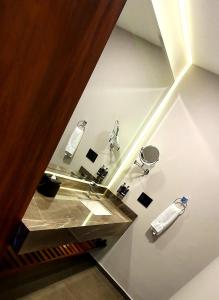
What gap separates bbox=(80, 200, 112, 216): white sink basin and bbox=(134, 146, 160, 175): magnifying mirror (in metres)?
0.55

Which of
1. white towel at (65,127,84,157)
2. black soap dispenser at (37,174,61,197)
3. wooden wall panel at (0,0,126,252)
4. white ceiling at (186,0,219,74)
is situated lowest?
black soap dispenser at (37,174,61,197)

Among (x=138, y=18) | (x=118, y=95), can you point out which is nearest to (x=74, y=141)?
(x=118, y=95)

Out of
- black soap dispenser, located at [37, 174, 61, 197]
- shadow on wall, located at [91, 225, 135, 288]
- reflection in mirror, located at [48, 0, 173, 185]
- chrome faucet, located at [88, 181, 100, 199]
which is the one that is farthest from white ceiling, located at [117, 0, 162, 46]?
shadow on wall, located at [91, 225, 135, 288]

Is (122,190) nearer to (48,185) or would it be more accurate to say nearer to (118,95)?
(118,95)

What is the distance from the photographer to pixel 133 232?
274 cm

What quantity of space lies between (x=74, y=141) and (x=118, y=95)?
60 centimetres

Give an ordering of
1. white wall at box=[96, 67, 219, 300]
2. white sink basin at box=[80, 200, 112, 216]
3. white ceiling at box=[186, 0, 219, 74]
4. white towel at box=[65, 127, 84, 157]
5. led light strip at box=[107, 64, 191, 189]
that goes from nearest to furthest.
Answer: white ceiling at box=[186, 0, 219, 74], white towel at box=[65, 127, 84, 157], white sink basin at box=[80, 200, 112, 216], white wall at box=[96, 67, 219, 300], led light strip at box=[107, 64, 191, 189]

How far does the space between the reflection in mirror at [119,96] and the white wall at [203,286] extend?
123 centimetres

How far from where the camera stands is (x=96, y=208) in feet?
7.74

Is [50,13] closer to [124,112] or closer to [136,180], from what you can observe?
[124,112]

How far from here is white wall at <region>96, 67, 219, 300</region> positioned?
242 centimetres

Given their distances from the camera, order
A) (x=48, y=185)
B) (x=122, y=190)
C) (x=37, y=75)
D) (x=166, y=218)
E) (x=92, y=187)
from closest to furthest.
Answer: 1. (x=37, y=75)
2. (x=48, y=185)
3. (x=166, y=218)
4. (x=92, y=187)
5. (x=122, y=190)

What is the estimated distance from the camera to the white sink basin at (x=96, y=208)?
2.23 metres

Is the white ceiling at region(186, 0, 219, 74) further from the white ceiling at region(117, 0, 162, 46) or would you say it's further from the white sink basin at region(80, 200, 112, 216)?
the white sink basin at region(80, 200, 112, 216)
